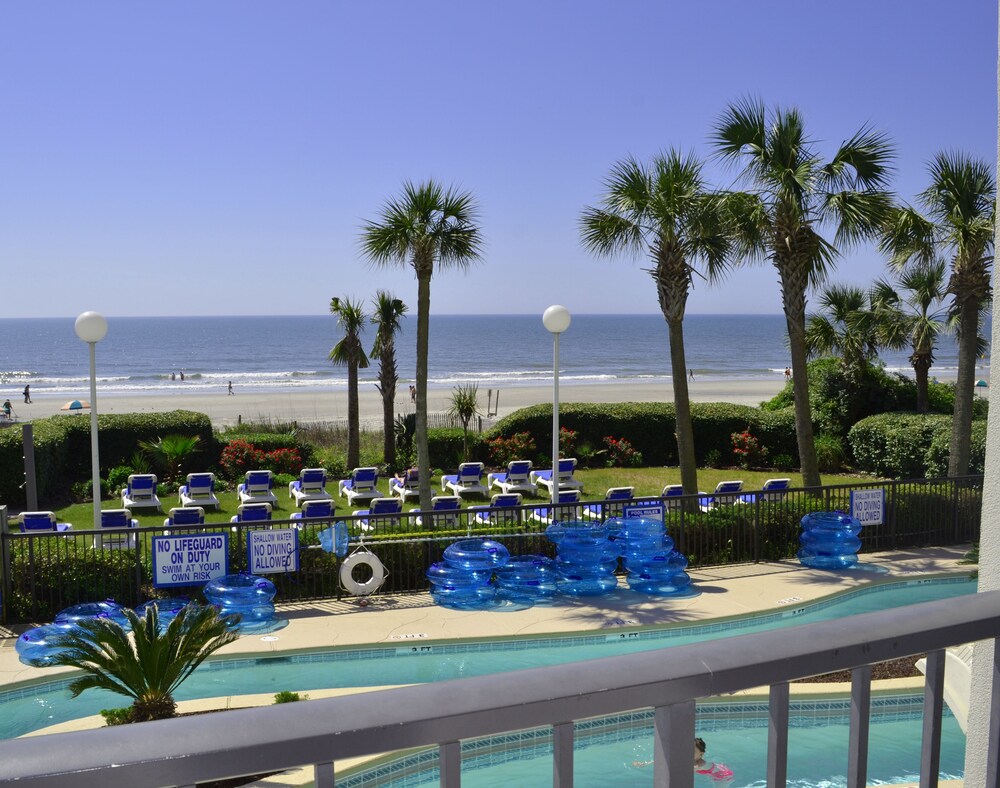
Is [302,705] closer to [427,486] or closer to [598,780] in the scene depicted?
[598,780]

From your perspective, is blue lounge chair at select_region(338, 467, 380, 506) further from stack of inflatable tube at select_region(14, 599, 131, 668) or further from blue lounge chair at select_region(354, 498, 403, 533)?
stack of inflatable tube at select_region(14, 599, 131, 668)

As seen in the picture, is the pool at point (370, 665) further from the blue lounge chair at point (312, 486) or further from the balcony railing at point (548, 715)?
the blue lounge chair at point (312, 486)

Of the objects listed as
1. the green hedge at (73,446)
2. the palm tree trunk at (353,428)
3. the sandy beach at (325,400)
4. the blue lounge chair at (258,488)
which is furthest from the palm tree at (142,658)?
the sandy beach at (325,400)

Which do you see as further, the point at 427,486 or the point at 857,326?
the point at 857,326

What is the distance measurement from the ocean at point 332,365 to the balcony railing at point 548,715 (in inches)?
1851

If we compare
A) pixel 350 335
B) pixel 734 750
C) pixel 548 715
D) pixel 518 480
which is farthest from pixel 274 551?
pixel 350 335

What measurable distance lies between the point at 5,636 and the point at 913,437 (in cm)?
1984

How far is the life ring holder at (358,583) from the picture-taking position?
1381 cm

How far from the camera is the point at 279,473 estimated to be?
24.9 m

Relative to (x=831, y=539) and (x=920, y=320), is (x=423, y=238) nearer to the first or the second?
(x=831, y=539)

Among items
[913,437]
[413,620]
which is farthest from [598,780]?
[913,437]

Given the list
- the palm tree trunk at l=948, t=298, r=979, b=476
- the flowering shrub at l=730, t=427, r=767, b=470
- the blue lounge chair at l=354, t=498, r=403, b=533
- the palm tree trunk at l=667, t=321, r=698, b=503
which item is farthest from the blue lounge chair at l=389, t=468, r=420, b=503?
the palm tree trunk at l=948, t=298, r=979, b=476

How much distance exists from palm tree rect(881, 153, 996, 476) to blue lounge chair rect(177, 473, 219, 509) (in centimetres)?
1480

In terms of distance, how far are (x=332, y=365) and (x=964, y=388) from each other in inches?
2911
